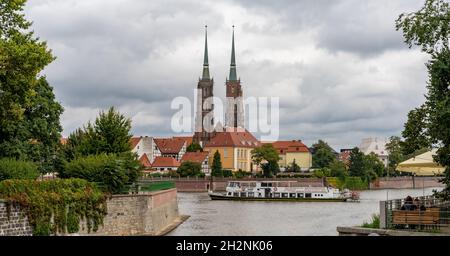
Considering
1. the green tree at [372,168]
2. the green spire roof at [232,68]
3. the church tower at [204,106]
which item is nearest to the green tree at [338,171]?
the green tree at [372,168]

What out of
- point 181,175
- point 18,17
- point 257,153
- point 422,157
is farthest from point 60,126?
point 257,153

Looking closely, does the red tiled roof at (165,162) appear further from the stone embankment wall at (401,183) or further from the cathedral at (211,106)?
the stone embankment wall at (401,183)

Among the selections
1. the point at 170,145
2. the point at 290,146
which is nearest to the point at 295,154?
the point at 290,146

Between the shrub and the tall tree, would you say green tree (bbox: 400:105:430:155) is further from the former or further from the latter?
the shrub

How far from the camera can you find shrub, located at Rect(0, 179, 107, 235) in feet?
81.4

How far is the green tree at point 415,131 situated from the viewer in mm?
25500

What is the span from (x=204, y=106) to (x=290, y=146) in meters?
27.2

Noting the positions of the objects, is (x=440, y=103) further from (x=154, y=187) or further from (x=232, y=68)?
(x=232, y=68)

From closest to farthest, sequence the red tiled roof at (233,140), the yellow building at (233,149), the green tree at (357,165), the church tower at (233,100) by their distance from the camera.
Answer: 1. the green tree at (357,165)
2. the yellow building at (233,149)
3. the red tiled roof at (233,140)
4. the church tower at (233,100)

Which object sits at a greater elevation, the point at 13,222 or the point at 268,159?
the point at 268,159

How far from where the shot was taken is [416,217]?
21906 millimetres

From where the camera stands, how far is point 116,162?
34281mm

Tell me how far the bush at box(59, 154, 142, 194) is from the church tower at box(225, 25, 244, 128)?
149550mm
